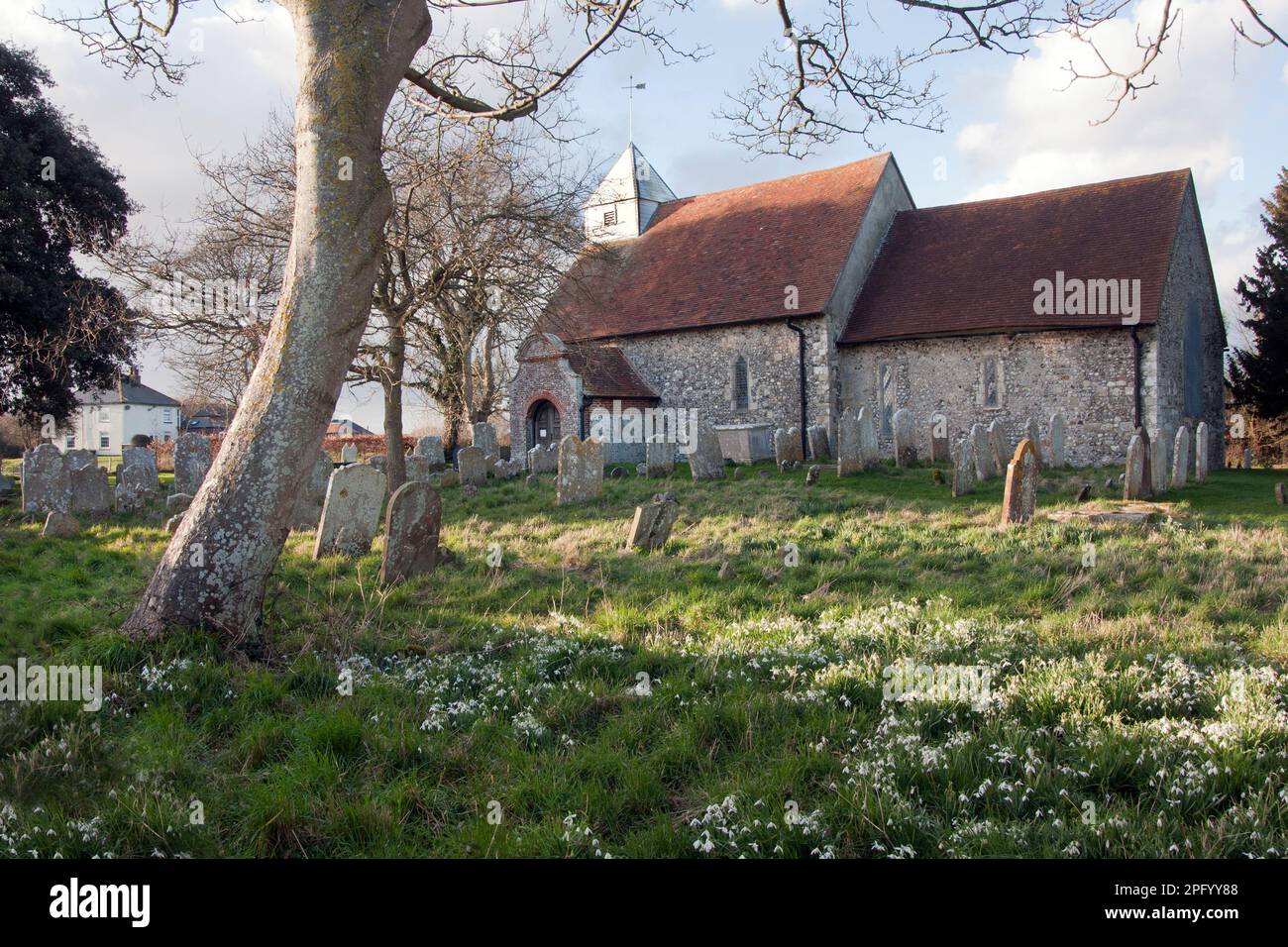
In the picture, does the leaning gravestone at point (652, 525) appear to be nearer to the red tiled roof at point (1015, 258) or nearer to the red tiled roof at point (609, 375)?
the red tiled roof at point (609, 375)

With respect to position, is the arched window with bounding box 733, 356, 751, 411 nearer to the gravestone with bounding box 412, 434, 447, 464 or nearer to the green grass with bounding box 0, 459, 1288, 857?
the gravestone with bounding box 412, 434, 447, 464

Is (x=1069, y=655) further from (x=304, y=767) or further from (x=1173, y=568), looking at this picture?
(x=304, y=767)

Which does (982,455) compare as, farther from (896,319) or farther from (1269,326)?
(1269,326)

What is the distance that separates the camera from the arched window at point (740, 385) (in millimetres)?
23766

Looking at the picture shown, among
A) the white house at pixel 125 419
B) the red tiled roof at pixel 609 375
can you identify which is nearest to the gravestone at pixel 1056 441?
the red tiled roof at pixel 609 375

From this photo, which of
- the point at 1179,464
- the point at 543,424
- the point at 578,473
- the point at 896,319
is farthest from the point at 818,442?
the point at 578,473

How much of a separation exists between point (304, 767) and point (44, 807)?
951 mm

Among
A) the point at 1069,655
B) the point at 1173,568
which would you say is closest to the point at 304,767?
the point at 1069,655

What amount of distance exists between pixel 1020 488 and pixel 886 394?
1255cm

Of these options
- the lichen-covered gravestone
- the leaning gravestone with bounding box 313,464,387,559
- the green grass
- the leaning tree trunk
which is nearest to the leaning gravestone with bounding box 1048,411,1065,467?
the lichen-covered gravestone

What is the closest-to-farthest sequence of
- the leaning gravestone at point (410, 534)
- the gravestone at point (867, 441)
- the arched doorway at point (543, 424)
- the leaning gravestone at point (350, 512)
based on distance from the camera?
the leaning gravestone at point (410, 534) → the leaning gravestone at point (350, 512) → the gravestone at point (867, 441) → the arched doorway at point (543, 424)

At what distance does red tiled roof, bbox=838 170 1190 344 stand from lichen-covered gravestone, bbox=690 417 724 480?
770 centimetres

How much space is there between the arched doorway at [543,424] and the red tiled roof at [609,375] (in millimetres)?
1459

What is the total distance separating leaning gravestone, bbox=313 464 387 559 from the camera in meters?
9.12
